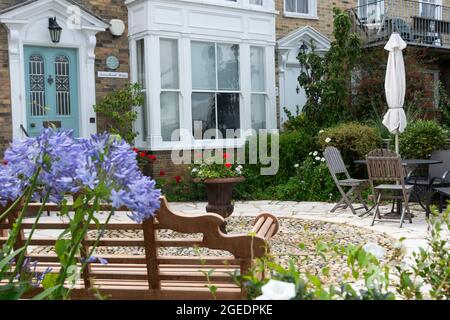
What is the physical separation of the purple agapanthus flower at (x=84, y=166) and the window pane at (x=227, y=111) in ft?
31.4

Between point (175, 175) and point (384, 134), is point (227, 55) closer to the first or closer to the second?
point (175, 175)

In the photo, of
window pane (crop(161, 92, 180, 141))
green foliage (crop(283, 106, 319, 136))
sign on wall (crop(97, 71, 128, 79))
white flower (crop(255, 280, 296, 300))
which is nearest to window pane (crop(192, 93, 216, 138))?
window pane (crop(161, 92, 180, 141))

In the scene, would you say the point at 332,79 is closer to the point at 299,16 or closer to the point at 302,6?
the point at 299,16

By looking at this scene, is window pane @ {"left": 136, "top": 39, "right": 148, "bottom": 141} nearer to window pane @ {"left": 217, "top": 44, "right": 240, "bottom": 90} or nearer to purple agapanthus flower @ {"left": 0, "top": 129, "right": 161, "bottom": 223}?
window pane @ {"left": 217, "top": 44, "right": 240, "bottom": 90}

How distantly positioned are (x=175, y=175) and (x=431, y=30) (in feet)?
29.9

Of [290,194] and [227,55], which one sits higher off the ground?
[227,55]

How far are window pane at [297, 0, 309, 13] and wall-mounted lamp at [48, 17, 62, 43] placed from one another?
239 inches

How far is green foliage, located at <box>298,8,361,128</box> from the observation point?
11.2m

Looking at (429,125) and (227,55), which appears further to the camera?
(227,55)

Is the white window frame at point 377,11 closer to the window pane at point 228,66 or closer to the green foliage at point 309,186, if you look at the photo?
the window pane at point 228,66

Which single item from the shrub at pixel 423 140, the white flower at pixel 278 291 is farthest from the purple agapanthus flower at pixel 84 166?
the shrub at pixel 423 140

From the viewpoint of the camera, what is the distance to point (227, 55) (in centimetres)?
1121

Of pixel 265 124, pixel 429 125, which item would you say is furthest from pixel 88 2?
pixel 429 125

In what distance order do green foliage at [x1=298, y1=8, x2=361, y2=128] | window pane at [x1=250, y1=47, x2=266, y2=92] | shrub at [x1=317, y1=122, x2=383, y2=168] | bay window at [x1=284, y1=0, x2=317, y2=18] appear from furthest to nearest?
bay window at [x1=284, y1=0, x2=317, y2=18] < window pane at [x1=250, y1=47, x2=266, y2=92] < green foliage at [x1=298, y1=8, x2=361, y2=128] < shrub at [x1=317, y1=122, x2=383, y2=168]
